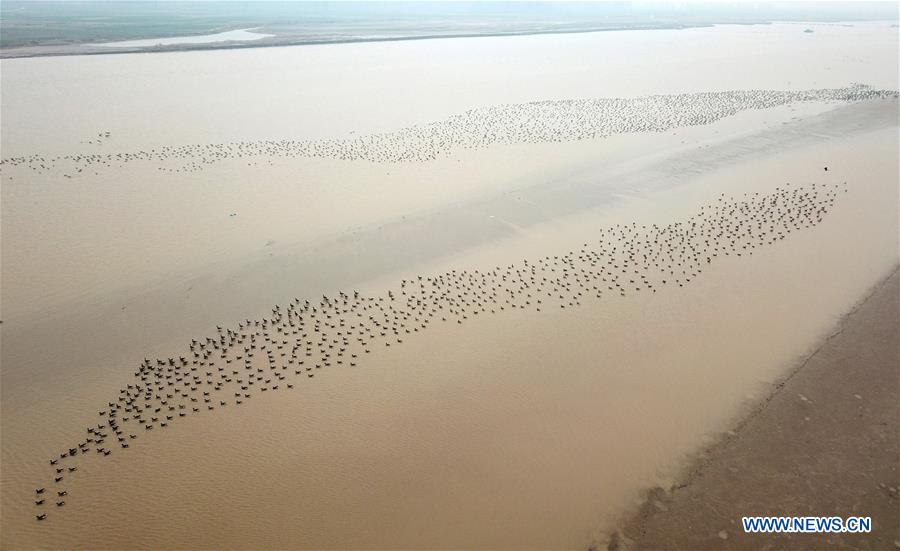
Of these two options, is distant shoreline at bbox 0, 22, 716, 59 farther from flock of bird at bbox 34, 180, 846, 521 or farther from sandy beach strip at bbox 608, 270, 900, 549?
sandy beach strip at bbox 608, 270, 900, 549

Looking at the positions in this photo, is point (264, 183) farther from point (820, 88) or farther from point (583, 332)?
point (820, 88)

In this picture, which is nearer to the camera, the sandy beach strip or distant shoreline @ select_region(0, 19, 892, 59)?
the sandy beach strip

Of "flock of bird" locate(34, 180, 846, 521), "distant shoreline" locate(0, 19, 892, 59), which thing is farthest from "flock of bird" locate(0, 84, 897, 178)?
"distant shoreline" locate(0, 19, 892, 59)

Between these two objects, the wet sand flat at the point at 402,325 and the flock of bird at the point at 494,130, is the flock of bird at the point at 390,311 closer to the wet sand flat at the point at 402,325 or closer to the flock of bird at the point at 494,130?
the wet sand flat at the point at 402,325

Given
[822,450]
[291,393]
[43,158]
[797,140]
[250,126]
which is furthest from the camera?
[250,126]

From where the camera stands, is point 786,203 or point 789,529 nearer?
point 789,529

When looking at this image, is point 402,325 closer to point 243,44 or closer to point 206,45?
point 206,45

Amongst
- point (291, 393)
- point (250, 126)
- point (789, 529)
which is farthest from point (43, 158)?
point (789, 529)
